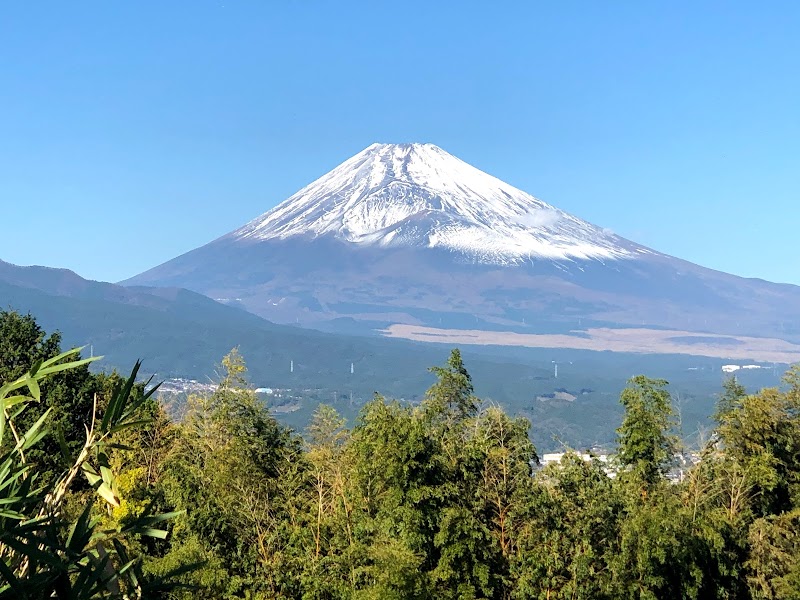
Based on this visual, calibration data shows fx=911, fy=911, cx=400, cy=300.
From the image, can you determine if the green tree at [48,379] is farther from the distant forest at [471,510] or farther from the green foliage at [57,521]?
the green foliage at [57,521]

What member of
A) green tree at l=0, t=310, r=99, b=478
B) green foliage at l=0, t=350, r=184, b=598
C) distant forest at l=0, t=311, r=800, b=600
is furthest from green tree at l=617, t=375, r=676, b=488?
green foliage at l=0, t=350, r=184, b=598

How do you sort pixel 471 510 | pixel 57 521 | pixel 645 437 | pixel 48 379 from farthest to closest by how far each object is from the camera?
pixel 48 379
pixel 645 437
pixel 471 510
pixel 57 521

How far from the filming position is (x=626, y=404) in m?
29.8

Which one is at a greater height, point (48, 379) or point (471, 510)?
point (48, 379)

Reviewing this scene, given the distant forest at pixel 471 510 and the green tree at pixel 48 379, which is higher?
the green tree at pixel 48 379

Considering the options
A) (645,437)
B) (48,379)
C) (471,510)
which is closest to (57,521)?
(471,510)

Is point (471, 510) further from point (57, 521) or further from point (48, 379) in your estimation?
point (57, 521)

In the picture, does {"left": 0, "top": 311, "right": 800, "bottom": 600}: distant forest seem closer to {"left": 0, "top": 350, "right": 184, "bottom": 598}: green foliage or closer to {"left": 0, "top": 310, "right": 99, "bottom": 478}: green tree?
{"left": 0, "top": 310, "right": 99, "bottom": 478}: green tree

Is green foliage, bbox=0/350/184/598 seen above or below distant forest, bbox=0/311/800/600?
above

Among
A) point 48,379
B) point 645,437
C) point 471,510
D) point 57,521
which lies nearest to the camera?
point 57,521

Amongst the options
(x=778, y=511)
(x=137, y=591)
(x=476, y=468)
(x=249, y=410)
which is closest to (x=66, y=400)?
(x=249, y=410)

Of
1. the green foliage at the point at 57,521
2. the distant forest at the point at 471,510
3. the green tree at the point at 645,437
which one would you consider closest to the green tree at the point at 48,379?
the distant forest at the point at 471,510

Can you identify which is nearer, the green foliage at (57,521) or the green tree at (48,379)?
the green foliage at (57,521)

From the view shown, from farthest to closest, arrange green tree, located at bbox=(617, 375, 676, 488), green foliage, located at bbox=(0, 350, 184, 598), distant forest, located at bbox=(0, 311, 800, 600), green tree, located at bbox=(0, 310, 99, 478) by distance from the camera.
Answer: green tree, located at bbox=(0, 310, 99, 478)
green tree, located at bbox=(617, 375, 676, 488)
distant forest, located at bbox=(0, 311, 800, 600)
green foliage, located at bbox=(0, 350, 184, 598)
